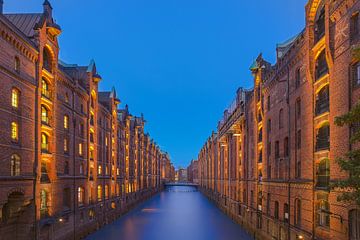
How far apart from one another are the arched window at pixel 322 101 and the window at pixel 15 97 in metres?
18.4

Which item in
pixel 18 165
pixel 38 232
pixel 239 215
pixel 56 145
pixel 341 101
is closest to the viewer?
pixel 341 101

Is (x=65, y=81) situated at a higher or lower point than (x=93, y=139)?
higher

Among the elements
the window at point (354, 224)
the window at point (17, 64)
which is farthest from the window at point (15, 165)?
the window at point (354, 224)

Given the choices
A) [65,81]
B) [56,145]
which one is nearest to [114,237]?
[56,145]

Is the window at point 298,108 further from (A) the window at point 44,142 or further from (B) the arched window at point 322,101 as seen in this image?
(A) the window at point 44,142

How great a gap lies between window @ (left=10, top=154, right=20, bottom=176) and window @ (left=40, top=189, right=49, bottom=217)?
5027 mm

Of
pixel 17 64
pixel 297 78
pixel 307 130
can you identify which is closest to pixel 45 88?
pixel 17 64

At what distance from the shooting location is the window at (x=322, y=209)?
72.7 feet

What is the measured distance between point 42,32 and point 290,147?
19.5 metres

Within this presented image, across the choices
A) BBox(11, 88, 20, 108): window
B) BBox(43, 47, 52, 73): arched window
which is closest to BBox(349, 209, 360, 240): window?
BBox(11, 88, 20, 108): window

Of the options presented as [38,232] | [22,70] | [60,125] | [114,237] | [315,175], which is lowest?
[114,237]

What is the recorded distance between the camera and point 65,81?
3447 cm

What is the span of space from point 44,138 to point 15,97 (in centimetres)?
642

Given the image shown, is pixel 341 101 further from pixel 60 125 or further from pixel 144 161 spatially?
pixel 144 161
